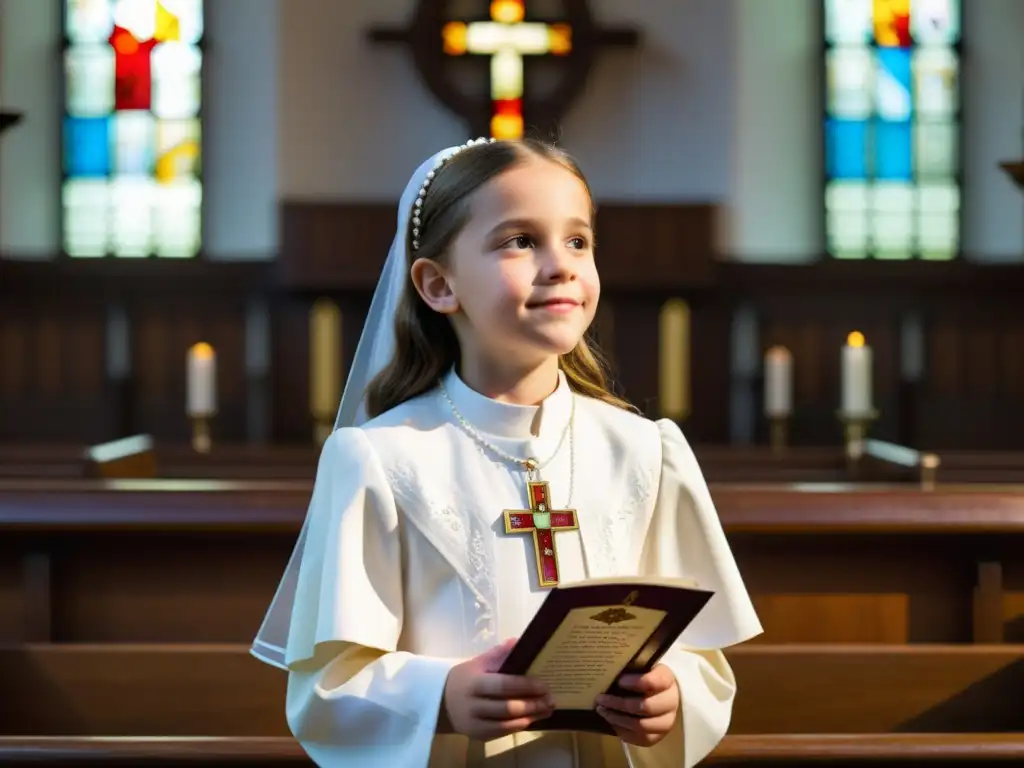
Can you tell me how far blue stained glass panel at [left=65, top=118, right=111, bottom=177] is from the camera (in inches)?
366

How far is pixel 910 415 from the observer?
842cm

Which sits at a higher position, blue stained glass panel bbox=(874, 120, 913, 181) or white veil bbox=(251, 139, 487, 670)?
blue stained glass panel bbox=(874, 120, 913, 181)

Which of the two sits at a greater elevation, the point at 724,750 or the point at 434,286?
the point at 434,286

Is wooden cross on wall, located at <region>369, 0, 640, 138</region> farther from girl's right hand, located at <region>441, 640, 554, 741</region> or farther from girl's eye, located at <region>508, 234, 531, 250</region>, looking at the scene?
girl's right hand, located at <region>441, 640, 554, 741</region>

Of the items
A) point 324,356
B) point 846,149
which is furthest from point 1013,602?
point 846,149

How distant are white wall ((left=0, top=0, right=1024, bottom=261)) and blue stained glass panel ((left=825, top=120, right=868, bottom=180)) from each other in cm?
10

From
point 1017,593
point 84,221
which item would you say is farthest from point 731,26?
point 1017,593

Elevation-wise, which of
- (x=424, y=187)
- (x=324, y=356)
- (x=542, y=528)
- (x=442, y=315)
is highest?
(x=424, y=187)

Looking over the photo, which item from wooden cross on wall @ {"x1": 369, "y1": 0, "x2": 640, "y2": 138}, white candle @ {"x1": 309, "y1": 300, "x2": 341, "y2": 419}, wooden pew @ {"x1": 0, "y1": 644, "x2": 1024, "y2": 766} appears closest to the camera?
wooden pew @ {"x1": 0, "y1": 644, "x2": 1024, "y2": 766}

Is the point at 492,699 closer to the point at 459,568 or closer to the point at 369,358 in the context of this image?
the point at 459,568

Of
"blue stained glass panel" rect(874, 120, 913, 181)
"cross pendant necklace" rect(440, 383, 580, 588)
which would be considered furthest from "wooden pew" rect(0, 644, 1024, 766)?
"blue stained glass panel" rect(874, 120, 913, 181)

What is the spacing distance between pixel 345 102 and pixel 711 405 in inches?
106

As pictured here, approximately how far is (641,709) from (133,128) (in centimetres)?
834

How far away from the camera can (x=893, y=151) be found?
30.7 feet
